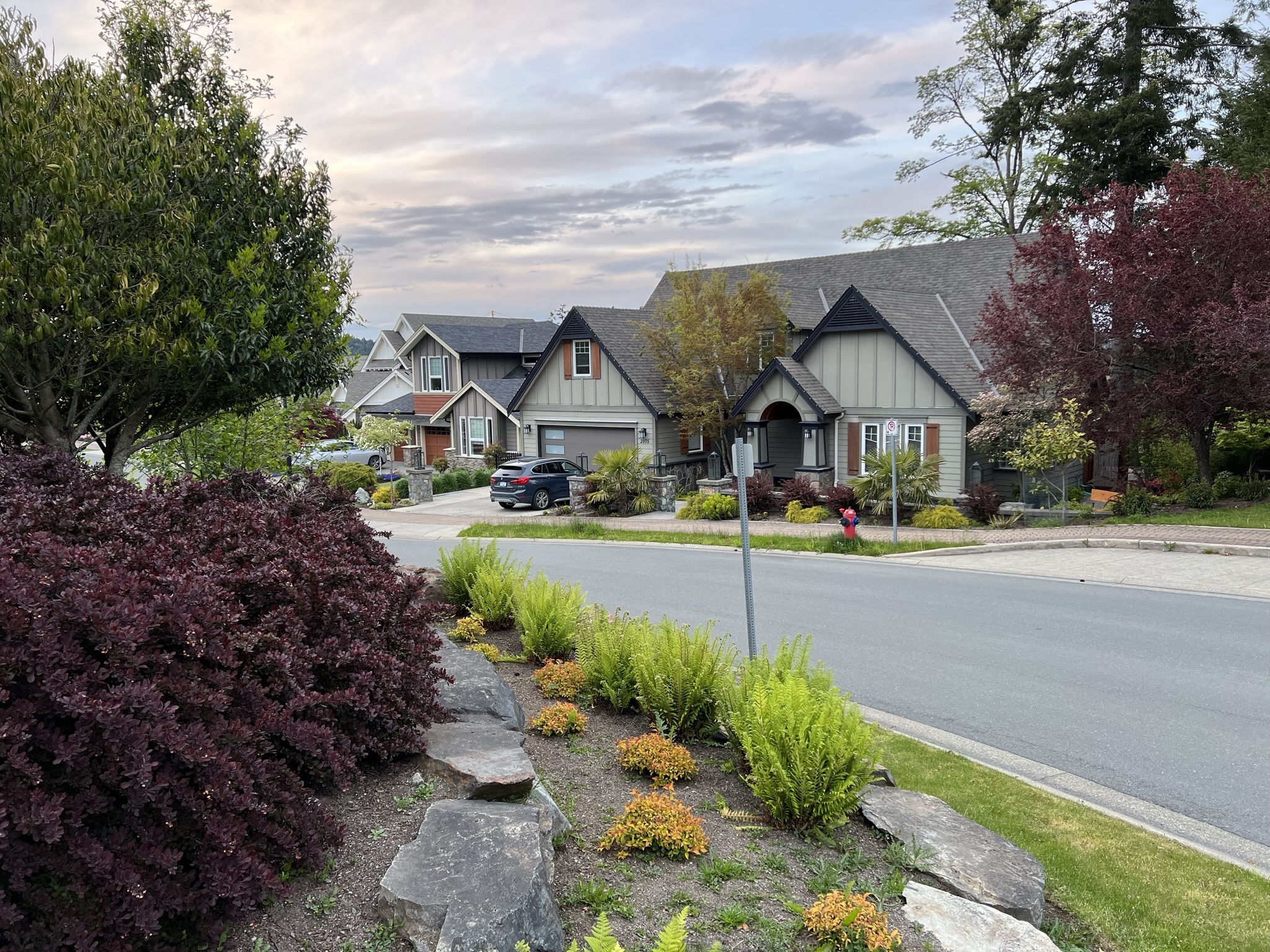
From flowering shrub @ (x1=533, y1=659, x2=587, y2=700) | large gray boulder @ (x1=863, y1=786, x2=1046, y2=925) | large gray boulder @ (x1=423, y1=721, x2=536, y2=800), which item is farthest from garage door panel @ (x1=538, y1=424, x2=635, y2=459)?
large gray boulder @ (x1=863, y1=786, x2=1046, y2=925)

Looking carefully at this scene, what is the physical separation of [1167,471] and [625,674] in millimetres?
21653

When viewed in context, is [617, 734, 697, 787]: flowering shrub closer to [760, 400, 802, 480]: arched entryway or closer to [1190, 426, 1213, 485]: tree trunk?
[1190, 426, 1213, 485]: tree trunk

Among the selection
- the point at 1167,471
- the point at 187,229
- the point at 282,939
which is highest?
the point at 187,229

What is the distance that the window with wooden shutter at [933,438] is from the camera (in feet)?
77.6

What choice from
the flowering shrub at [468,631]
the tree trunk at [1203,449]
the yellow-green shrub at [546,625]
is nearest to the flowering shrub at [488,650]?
the yellow-green shrub at [546,625]

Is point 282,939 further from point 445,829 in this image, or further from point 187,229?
point 187,229

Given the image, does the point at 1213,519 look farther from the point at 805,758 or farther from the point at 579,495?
→ the point at 805,758

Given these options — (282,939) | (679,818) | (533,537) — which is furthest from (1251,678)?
(533,537)

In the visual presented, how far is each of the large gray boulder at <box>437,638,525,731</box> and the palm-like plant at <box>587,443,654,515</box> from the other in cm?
1870

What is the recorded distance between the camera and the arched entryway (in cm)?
2859

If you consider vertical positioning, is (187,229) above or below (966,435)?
above

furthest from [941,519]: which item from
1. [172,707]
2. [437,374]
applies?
[437,374]

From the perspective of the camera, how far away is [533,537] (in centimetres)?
2198

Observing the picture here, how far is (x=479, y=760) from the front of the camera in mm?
5137
